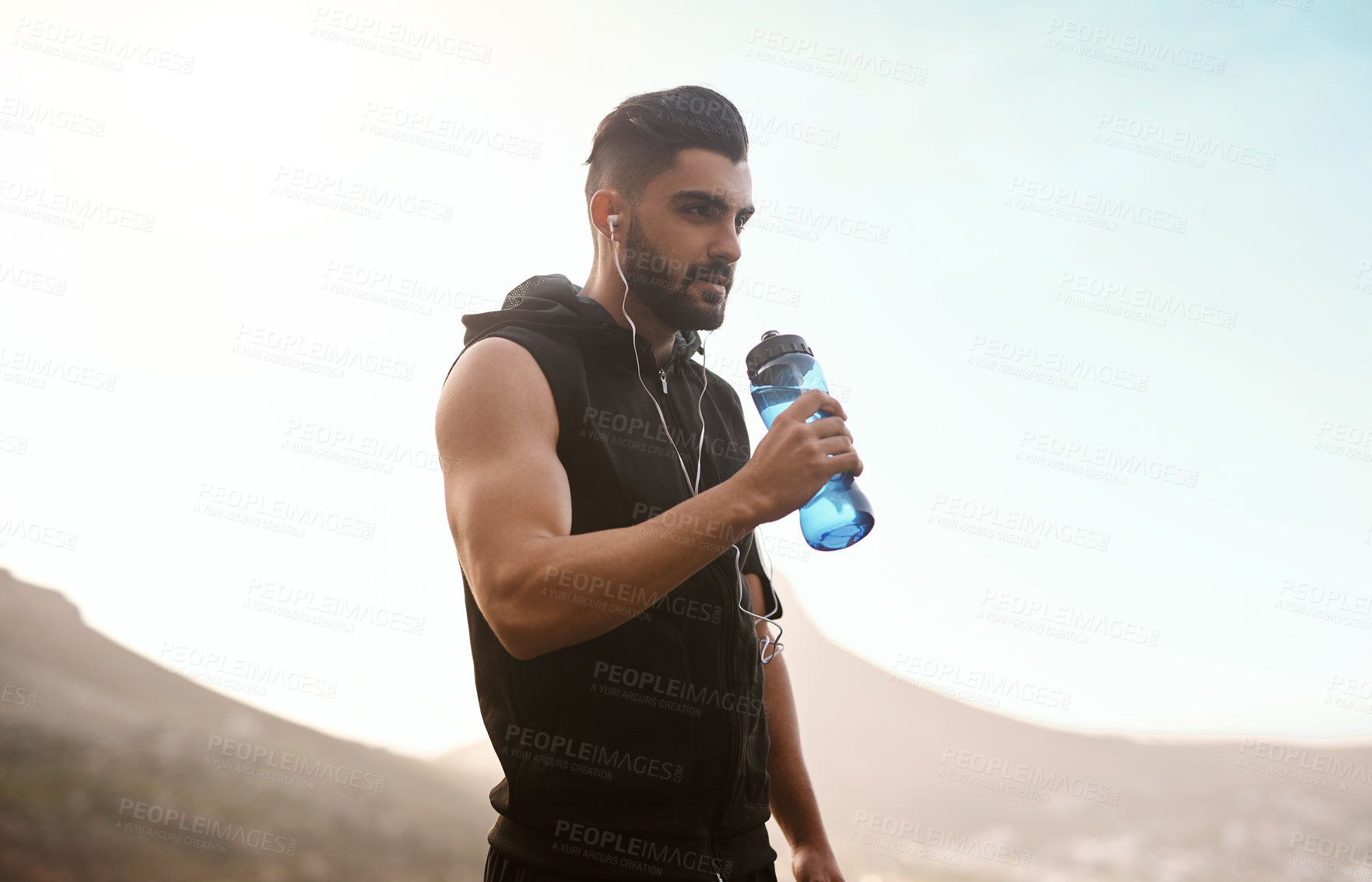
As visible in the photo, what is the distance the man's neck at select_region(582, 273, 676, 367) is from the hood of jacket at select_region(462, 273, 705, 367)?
23 mm

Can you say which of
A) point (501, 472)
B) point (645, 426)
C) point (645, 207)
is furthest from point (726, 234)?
point (501, 472)

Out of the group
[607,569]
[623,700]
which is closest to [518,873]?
[623,700]

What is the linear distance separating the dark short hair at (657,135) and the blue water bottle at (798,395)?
1.25 feet

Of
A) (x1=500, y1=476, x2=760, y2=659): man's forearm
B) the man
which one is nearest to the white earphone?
the man

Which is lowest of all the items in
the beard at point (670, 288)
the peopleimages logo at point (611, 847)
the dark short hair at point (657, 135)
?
the peopleimages logo at point (611, 847)

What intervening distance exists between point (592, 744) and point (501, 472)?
41cm

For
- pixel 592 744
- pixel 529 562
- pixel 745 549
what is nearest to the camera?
pixel 529 562

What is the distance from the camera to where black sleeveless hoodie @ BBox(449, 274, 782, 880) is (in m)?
1.08

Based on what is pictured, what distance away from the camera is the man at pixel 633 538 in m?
0.96

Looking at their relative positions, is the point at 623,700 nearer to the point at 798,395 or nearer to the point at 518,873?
the point at 518,873

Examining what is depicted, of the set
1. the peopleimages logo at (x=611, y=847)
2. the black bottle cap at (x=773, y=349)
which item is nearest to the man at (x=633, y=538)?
the peopleimages logo at (x=611, y=847)

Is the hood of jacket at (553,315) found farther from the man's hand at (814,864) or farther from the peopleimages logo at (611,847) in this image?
the man's hand at (814,864)

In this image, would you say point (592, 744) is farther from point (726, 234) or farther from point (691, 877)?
point (726, 234)

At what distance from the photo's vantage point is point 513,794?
1118 millimetres
